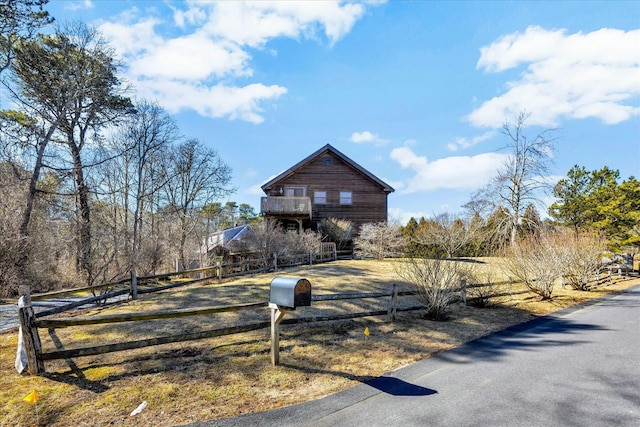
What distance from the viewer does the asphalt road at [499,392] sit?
3.74 meters

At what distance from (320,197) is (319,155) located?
11.6 feet

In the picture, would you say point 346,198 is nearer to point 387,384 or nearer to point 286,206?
point 286,206

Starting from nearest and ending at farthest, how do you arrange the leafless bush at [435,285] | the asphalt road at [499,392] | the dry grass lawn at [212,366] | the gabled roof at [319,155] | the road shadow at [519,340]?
the asphalt road at [499,392] < the dry grass lawn at [212,366] < the road shadow at [519,340] < the leafless bush at [435,285] < the gabled roof at [319,155]

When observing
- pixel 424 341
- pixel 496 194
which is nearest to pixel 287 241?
pixel 424 341

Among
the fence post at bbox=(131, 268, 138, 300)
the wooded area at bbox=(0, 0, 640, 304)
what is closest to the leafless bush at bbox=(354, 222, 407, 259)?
the wooded area at bbox=(0, 0, 640, 304)

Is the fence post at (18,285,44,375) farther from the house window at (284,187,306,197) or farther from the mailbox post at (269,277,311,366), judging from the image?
the house window at (284,187,306,197)

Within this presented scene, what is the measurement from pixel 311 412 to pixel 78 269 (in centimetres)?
1467

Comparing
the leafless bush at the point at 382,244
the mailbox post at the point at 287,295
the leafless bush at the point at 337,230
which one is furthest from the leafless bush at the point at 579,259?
the leafless bush at the point at 337,230

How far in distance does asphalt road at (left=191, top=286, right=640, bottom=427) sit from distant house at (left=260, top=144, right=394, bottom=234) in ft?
67.5

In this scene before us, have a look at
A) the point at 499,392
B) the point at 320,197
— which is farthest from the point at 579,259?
the point at 320,197

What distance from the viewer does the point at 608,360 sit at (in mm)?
5688

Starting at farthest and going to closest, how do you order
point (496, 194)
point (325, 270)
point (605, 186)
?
point (605, 186) < point (496, 194) < point (325, 270)

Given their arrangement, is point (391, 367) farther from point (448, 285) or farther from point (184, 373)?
point (448, 285)

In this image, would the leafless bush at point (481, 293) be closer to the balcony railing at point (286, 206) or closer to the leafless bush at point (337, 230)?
the leafless bush at point (337, 230)
